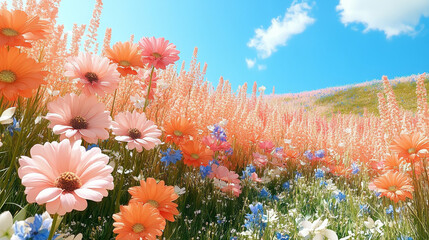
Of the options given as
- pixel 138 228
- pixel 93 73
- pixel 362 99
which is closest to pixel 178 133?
pixel 93 73

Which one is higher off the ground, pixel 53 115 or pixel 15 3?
pixel 15 3

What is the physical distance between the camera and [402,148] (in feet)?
6.61

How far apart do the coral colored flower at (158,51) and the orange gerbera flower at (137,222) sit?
2.94 feet

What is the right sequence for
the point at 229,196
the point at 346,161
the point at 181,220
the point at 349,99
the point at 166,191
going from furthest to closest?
the point at 349,99, the point at 346,161, the point at 229,196, the point at 181,220, the point at 166,191

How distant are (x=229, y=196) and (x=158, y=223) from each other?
150 cm

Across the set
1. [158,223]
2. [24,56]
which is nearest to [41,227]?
[158,223]

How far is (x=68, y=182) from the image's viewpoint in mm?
729

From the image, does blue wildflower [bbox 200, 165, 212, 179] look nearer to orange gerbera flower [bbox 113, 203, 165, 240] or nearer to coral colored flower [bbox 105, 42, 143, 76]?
coral colored flower [bbox 105, 42, 143, 76]

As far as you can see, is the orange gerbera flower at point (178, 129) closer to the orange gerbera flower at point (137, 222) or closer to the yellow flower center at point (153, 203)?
the yellow flower center at point (153, 203)

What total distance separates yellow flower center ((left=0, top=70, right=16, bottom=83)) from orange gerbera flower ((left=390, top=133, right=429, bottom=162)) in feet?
7.20

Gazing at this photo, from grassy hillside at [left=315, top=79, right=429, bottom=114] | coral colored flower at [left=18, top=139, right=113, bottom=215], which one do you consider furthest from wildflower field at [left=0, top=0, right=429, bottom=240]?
grassy hillside at [left=315, top=79, right=429, bottom=114]

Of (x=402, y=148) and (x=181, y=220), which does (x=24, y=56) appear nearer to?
(x=181, y=220)

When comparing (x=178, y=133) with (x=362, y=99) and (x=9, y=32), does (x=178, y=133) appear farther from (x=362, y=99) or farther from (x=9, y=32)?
(x=362, y=99)

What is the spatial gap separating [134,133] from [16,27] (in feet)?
1.89
